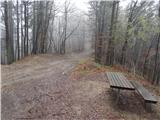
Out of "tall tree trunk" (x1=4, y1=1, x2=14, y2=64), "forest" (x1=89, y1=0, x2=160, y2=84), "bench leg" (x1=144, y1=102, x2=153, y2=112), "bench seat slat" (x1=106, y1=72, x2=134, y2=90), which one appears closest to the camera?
"bench seat slat" (x1=106, y1=72, x2=134, y2=90)

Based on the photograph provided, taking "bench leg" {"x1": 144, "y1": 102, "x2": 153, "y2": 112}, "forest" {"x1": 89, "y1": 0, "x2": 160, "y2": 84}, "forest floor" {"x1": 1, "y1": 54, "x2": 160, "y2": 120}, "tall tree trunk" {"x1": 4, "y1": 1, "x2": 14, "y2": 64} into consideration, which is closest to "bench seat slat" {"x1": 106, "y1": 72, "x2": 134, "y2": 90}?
"forest floor" {"x1": 1, "y1": 54, "x2": 160, "y2": 120}

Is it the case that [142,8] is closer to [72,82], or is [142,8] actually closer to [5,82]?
[72,82]

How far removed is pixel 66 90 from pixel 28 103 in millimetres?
1529

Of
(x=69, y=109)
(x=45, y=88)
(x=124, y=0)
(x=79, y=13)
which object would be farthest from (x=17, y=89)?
(x=79, y=13)

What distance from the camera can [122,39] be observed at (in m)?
12.2

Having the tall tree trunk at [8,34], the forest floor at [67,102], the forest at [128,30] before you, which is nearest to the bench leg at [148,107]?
the forest floor at [67,102]

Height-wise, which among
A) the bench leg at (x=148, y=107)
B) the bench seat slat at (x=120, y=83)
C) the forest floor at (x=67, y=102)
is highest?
the bench seat slat at (x=120, y=83)

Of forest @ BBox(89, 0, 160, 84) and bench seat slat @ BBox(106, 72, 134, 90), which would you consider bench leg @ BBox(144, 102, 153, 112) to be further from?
forest @ BBox(89, 0, 160, 84)

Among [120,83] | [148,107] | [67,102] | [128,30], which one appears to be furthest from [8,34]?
[148,107]

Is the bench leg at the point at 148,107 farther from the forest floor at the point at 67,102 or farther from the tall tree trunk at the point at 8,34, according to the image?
the tall tree trunk at the point at 8,34

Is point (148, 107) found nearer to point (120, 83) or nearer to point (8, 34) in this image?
point (120, 83)

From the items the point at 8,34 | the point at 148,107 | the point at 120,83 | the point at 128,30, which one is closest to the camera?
the point at 120,83

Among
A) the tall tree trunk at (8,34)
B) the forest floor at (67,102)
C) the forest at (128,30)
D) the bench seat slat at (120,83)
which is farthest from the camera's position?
the tall tree trunk at (8,34)

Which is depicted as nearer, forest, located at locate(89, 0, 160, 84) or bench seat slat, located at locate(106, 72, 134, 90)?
bench seat slat, located at locate(106, 72, 134, 90)
